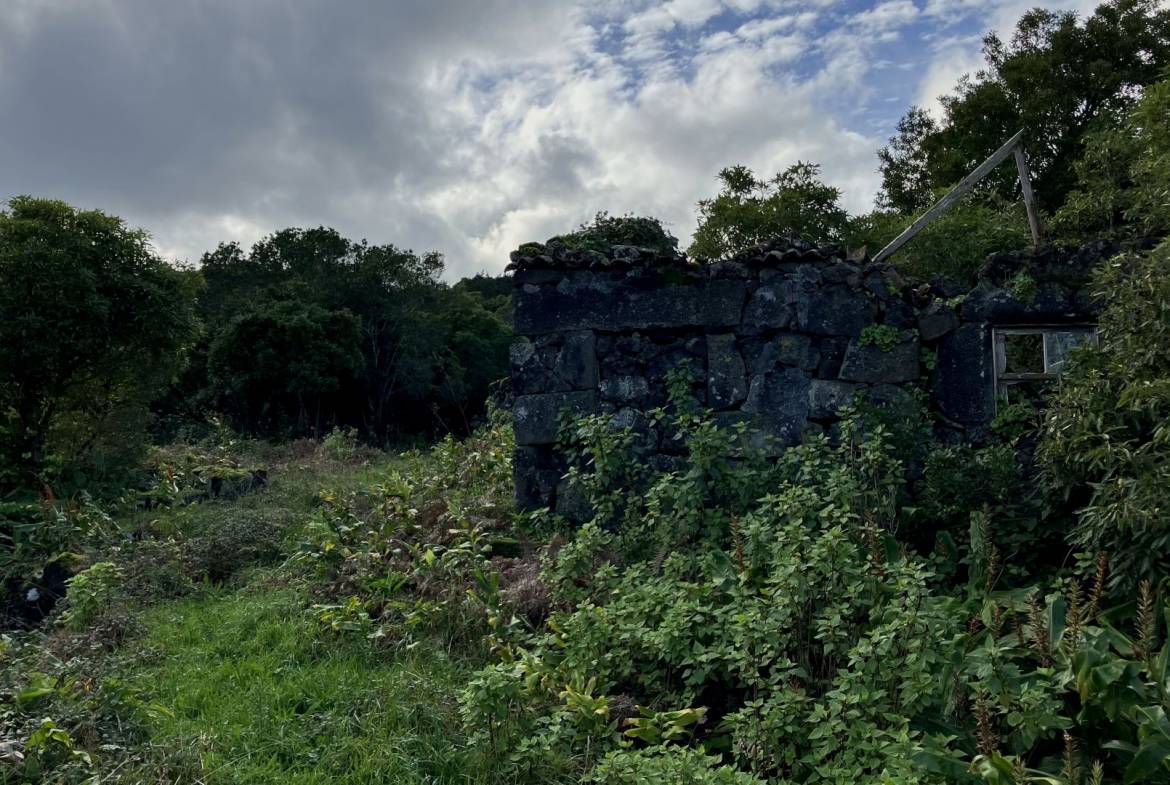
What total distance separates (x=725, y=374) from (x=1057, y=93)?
15.1m

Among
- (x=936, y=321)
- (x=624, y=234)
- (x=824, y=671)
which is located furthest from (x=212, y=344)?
(x=824, y=671)

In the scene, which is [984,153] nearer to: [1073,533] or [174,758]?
[1073,533]

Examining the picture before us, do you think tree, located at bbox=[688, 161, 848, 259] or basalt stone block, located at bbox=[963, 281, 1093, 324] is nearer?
basalt stone block, located at bbox=[963, 281, 1093, 324]

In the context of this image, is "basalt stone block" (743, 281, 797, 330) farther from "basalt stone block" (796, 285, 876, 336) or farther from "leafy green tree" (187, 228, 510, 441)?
"leafy green tree" (187, 228, 510, 441)

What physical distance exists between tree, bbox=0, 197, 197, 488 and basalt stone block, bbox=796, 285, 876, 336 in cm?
740

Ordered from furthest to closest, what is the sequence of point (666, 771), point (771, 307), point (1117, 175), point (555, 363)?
point (1117, 175)
point (555, 363)
point (771, 307)
point (666, 771)

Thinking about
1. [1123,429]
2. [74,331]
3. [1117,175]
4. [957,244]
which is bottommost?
[1123,429]

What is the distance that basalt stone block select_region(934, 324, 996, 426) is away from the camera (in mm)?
5891

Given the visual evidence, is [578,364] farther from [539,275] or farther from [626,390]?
[539,275]

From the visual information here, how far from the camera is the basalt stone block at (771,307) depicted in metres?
6.10

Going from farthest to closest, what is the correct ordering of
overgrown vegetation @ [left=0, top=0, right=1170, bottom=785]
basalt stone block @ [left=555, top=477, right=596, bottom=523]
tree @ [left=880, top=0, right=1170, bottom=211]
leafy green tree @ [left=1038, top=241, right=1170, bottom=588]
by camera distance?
tree @ [left=880, top=0, right=1170, bottom=211] → basalt stone block @ [left=555, top=477, right=596, bottom=523] → leafy green tree @ [left=1038, top=241, right=1170, bottom=588] → overgrown vegetation @ [left=0, top=0, right=1170, bottom=785]

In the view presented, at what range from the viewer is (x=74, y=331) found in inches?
365

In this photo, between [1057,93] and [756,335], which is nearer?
[756,335]

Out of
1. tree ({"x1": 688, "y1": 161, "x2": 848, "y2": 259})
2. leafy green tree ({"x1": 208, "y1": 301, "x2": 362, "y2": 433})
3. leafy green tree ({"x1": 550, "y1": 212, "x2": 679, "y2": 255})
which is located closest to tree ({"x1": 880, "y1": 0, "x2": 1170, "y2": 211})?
tree ({"x1": 688, "y1": 161, "x2": 848, "y2": 259})
